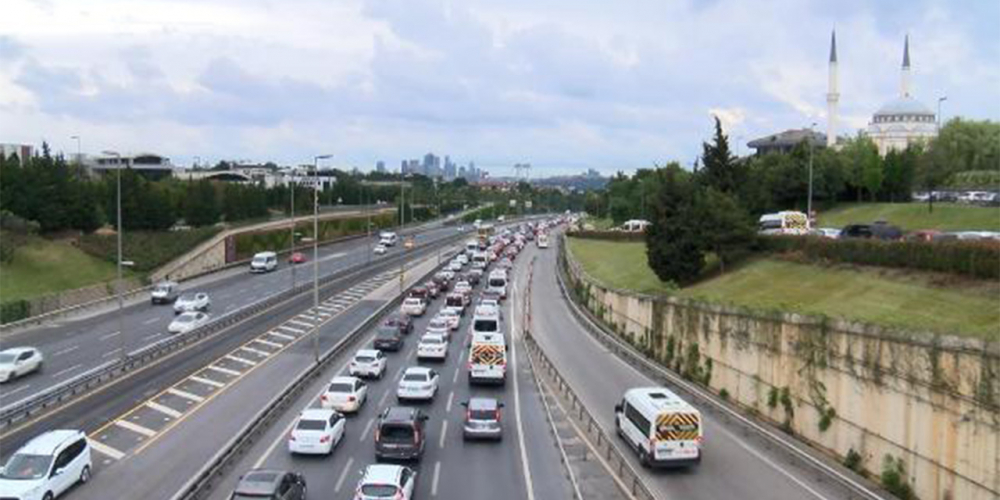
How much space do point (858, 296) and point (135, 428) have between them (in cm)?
2695

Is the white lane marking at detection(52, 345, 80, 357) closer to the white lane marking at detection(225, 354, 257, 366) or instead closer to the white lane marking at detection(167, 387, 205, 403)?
the white lane marking at detection(225, 354, 257, 366)

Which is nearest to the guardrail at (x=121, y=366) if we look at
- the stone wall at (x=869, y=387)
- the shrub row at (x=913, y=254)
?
the stone wall at (x=869, y=387)

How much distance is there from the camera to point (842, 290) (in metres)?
41.4

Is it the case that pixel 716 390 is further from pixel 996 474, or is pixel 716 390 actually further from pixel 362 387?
pixel 996 474

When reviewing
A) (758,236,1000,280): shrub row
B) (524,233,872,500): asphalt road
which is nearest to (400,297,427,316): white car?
(524,233,872,500): asphalt road

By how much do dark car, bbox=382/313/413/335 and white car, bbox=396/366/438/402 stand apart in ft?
57.5

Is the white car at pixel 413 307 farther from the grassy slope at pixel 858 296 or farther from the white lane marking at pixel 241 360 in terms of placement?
the white lane marking at pixel 241 360

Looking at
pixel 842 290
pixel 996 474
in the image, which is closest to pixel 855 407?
pixel 996 474

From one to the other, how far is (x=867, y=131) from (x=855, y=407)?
138 m

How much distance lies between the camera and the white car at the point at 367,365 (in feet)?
147

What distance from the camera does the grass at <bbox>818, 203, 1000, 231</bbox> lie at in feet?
215

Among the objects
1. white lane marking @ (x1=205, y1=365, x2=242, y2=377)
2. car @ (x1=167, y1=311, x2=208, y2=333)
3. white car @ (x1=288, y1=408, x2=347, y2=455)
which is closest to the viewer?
white car @ (x1=288, y1=408, x2=347, y2=455)

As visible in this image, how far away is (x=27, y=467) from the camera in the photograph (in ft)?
81.3

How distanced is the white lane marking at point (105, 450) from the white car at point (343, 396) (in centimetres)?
808
